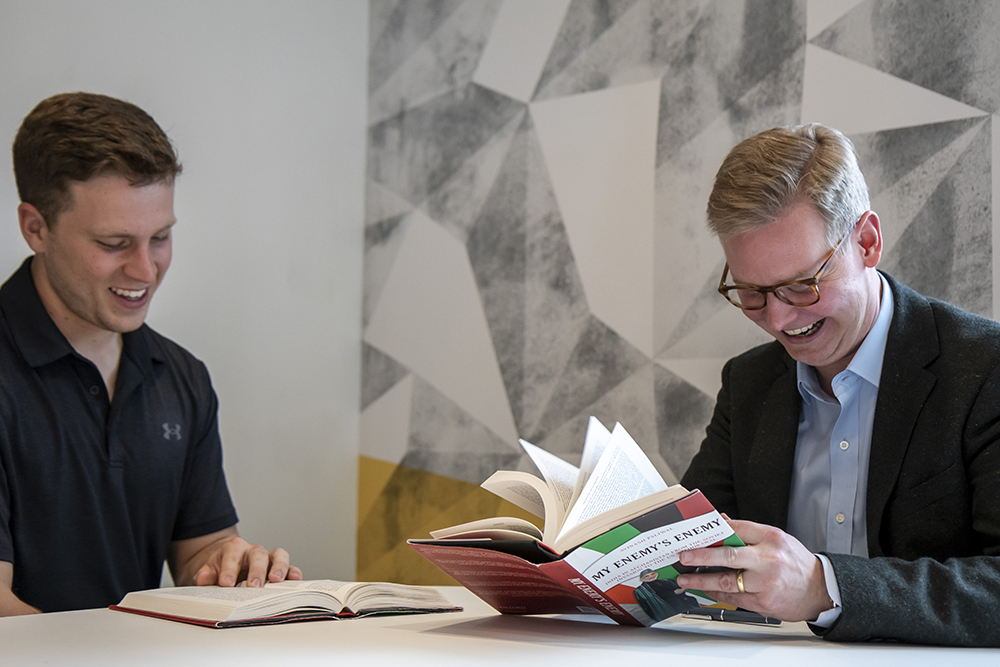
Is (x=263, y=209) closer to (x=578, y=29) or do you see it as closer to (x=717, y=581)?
(x=578, y=29)

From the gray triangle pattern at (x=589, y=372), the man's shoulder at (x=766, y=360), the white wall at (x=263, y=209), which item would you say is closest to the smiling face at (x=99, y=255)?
the white wall at (x=263, y=209)

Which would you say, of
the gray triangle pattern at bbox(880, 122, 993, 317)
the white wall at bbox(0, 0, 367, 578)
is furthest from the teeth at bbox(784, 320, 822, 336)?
the white wall at bbox(0, 0, 367, 578)

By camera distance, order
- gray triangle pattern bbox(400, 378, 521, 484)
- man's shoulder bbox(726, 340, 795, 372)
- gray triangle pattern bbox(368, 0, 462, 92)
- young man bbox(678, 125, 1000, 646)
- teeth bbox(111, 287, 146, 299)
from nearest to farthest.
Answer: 1. young man bbox(678, 125, 1000, 646)
2. man's shoulder bbox(726, 340, 795, 372)
3. teeth bbox(111, 287, 146, 299)
4. gray triangle pattern bbox(400, 378, 521, 484)
5. gray triangle pattern bbox(368, 0, 462, 92)

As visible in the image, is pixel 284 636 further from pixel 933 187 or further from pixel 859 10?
pixel 859 10

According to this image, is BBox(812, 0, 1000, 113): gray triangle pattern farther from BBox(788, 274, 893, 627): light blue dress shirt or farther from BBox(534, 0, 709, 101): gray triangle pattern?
BBox(788, 274, 893, 627): light blue dress shirt

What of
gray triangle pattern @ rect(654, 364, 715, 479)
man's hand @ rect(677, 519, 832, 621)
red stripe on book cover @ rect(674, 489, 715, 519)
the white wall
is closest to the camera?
red stripe on book cover @ rect(674, 489, 715, 519)

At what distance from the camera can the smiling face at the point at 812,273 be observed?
1.45m

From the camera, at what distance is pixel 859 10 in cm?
204

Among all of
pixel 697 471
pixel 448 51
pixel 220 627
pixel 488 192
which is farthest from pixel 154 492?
pixel 448 51

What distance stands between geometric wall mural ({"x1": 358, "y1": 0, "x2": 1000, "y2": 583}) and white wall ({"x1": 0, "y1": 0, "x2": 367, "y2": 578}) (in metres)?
0.10

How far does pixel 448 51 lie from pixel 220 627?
229cm

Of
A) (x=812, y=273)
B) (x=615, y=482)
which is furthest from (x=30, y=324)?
(x=812, y=273)

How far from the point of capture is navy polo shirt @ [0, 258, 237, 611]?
181 centimetres

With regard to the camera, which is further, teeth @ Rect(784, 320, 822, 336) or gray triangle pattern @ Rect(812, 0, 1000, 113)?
gray triangle pattern @ Rect(812, 0, 1000, 113)
